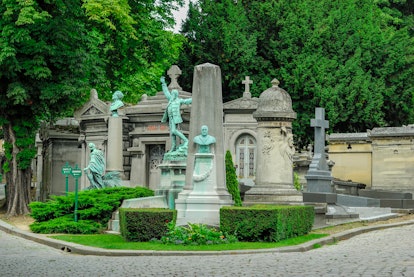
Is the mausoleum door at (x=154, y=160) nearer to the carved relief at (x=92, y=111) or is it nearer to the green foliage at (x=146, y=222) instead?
the carved relief at (x=92, y=111)

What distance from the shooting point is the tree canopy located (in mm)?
37250

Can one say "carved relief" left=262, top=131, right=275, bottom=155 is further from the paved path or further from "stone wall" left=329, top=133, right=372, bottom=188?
"stone wall" left=329, top=133, right=372, bottom=188

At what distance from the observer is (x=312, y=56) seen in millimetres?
37500

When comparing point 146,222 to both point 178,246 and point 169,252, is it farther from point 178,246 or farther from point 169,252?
point 169,252

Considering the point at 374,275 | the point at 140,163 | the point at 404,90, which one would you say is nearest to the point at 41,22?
the point at 140,163

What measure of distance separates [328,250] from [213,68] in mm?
5257

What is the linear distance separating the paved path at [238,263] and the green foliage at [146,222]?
1.30 metres

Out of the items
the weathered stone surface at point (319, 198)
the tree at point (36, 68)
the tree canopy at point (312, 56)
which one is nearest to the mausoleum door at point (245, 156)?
the tree at point (36, 68)

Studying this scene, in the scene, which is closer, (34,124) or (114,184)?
(114,184)

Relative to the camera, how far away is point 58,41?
911 inches

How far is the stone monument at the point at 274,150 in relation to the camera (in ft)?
59.5

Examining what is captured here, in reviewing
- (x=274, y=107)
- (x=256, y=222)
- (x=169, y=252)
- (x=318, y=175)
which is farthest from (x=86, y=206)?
(x=318, y=175)

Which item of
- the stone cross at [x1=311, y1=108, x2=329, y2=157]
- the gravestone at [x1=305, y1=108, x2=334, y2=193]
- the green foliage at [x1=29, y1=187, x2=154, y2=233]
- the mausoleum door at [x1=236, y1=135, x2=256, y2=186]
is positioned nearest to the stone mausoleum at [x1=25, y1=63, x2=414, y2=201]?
the mausoleum door at [x1=236, y1=135, x2=256, y2=186]

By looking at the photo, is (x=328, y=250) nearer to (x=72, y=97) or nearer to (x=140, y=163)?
(x=72, y=97)
